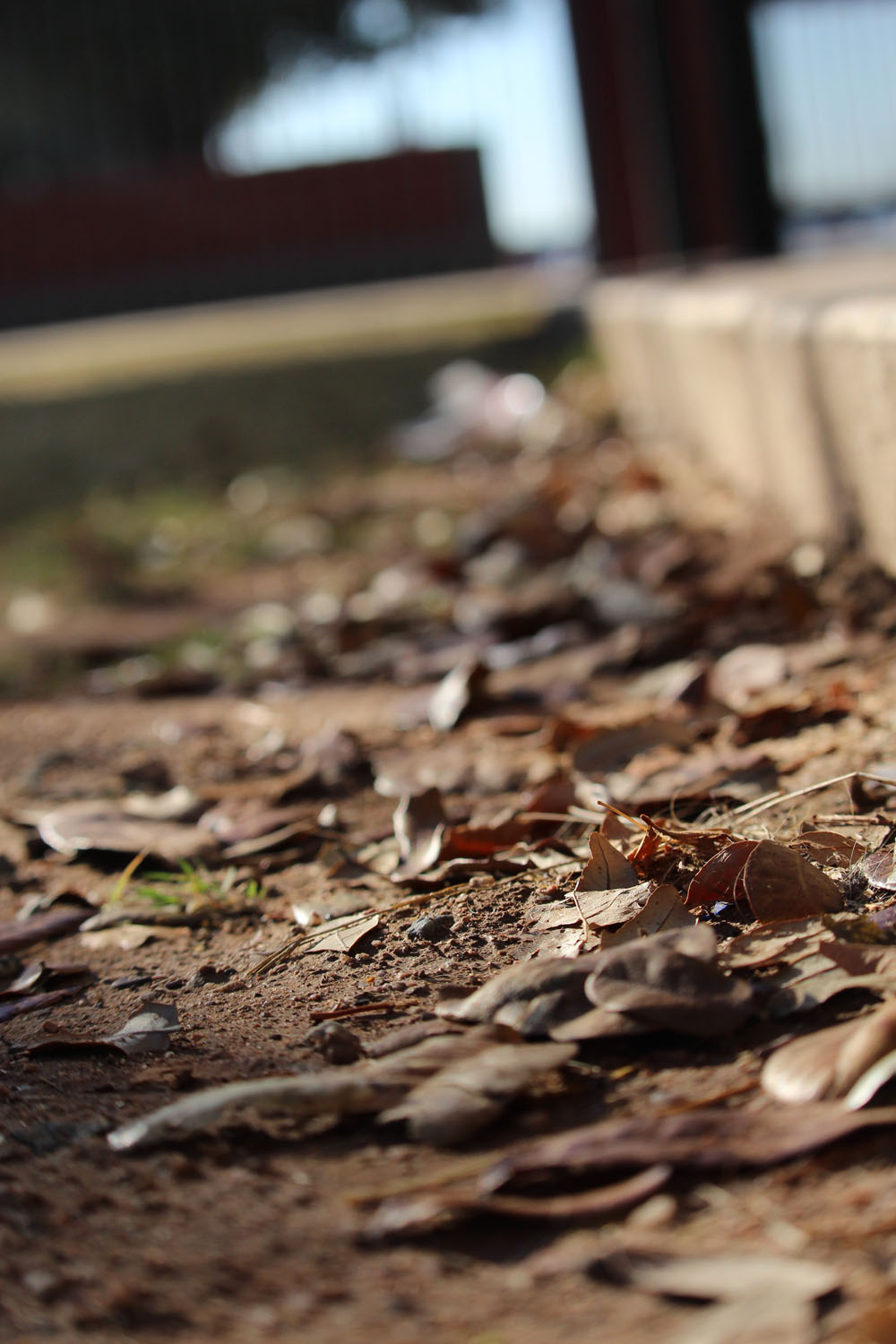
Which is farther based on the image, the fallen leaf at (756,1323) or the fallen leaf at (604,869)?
the fallen leaf at (604,869)

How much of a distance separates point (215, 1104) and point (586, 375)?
3.94 m

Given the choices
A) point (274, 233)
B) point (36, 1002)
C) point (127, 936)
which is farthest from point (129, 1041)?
point (274, 233)

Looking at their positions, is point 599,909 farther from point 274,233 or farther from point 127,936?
point 274,233

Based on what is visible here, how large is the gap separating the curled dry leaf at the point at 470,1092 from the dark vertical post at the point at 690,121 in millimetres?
4055

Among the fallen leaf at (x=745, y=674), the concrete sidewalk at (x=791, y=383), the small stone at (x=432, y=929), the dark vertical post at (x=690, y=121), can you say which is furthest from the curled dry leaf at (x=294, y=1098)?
the dark vertical post at (x=690, y=121)

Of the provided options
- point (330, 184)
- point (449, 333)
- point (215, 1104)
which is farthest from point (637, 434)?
point (330, 184)

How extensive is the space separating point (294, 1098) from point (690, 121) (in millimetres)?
4304

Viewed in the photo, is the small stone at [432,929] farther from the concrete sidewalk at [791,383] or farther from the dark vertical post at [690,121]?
the dark vertical post at [690,121]

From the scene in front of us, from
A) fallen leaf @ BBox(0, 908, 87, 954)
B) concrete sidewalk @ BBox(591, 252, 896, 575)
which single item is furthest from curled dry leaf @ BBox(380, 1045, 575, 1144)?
concrete sidewalk @ BBox(591, 252, 896, 575)

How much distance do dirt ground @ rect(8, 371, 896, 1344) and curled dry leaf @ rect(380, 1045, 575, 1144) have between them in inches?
0.5

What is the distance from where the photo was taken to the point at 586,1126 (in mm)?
873

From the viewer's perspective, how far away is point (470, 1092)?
2.93 feet

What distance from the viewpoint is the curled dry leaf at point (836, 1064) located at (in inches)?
33.3

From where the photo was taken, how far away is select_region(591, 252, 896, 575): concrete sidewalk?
1847 mm
